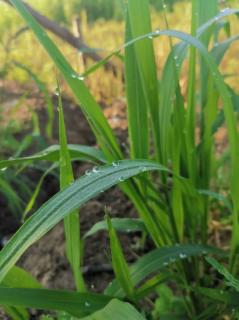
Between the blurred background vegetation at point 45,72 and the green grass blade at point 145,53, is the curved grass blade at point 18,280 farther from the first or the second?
the blurred background vegetation at point 45,72

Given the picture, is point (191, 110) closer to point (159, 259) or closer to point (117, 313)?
point (159, 259)

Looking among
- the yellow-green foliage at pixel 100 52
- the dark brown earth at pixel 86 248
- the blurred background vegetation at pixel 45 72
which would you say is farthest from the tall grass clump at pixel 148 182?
the yellow-green foliage at pixel 100 52

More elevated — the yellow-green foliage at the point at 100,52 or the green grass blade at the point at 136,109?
the yellow-green foliage at the point at 100,52

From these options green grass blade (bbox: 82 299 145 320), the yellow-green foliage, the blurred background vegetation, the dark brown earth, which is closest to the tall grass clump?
green grass blade (bbox: 82 299 145 320)

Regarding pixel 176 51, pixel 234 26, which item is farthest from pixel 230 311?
pixel 234 26

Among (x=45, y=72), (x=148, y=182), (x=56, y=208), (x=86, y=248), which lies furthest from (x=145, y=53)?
(x=45, y=72)
